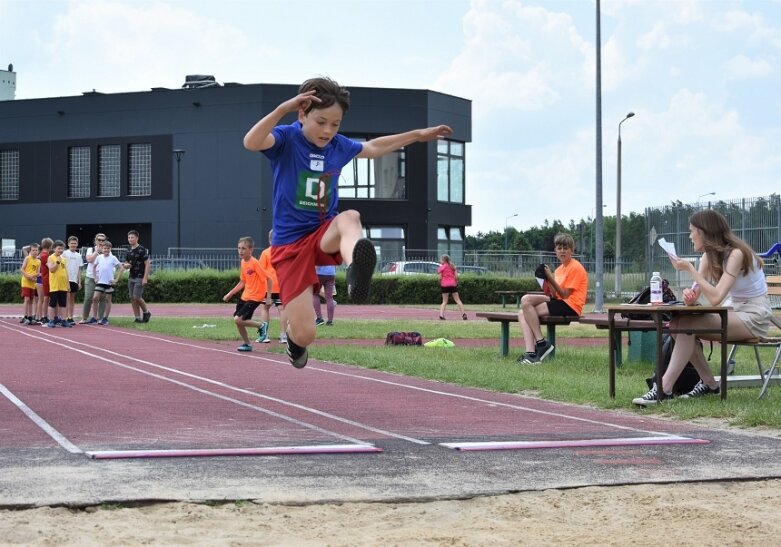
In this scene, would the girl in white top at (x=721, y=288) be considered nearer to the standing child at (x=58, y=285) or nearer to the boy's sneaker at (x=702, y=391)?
the boy's sneaker at (x=702, y=391)

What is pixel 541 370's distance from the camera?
12.3 meters

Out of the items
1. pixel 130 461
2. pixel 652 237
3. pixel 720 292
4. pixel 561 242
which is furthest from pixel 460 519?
pixel 652 237

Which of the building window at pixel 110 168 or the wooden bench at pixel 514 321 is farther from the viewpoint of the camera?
the building window at pixel 110 168

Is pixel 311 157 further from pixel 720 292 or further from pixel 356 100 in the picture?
pixel 356 100

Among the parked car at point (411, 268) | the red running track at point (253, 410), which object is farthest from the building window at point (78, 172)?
the red running track at point (253, 410)

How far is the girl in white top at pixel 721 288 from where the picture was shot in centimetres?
888

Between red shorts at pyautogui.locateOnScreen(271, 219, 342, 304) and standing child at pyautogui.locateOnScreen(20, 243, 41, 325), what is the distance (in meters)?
15.2

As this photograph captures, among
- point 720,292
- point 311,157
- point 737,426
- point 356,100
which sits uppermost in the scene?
point 356,100

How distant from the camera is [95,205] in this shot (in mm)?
51406

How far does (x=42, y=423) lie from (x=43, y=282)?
14718mm

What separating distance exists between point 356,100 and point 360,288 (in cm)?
4297

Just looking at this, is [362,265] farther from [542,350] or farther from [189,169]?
[189,169]

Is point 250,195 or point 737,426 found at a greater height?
point 250,195

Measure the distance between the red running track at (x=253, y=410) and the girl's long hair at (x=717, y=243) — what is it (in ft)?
4.79
